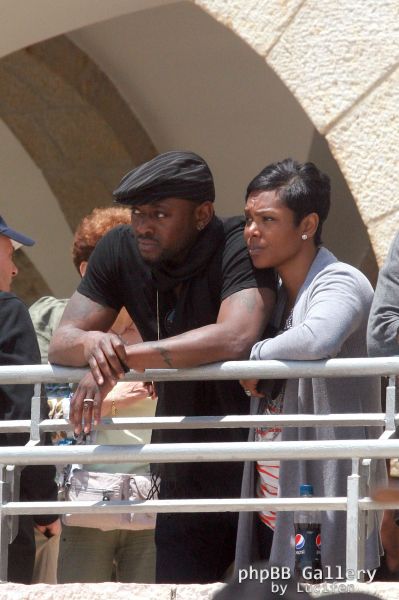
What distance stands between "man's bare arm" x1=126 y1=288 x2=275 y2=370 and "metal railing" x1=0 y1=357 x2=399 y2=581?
0.10 feet

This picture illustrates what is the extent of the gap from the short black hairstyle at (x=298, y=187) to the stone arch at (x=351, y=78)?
783mm

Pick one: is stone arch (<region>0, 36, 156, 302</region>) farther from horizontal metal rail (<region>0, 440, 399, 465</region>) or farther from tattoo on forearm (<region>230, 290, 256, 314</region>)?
horizontal metal rail (<region>0, 440, 399, 465</region>)

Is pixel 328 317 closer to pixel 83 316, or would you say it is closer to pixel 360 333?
pixel 360 333

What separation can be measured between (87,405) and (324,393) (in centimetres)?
61

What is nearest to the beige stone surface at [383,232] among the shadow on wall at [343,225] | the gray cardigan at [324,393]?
the gray cardigan at [324,393]

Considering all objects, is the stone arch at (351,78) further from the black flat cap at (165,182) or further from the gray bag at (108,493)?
the gray bag at (108,493)

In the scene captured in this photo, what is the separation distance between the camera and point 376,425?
12.2ft

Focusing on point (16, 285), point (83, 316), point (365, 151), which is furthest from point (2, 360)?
point (16, 285)

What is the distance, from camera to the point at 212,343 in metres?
3.87

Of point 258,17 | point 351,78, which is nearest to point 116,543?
point 351,78

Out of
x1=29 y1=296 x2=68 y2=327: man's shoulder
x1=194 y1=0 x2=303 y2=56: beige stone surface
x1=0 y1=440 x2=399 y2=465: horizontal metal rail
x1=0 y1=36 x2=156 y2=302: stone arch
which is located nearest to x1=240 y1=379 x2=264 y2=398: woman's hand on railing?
x1=0 y1=440 x2=399 y2=465: horizontal metal rail

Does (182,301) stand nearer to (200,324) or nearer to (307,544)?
(200,324)

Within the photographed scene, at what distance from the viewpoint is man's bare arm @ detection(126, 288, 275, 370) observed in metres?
3.85

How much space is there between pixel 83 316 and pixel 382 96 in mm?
1419
